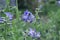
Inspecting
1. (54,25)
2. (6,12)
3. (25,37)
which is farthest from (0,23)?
(54,25)

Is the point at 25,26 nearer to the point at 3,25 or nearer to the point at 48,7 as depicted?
the point at 3,25

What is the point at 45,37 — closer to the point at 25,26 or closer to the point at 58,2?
the point at 25,26

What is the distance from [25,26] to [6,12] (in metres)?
0.26

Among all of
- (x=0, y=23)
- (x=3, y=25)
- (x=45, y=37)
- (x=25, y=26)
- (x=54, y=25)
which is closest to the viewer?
(x=3, y=25)

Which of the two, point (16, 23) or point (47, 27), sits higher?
point (16, 23)

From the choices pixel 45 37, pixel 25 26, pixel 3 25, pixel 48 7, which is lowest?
pixel 48 7

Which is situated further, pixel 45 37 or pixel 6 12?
pixel 45 37

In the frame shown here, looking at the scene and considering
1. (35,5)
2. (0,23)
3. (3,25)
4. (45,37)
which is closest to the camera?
(3,25)

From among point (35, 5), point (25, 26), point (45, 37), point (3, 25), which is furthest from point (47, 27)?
point (35, 5)

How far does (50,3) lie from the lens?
546 centimetres

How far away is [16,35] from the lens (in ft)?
4.94

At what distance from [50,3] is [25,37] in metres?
4.08

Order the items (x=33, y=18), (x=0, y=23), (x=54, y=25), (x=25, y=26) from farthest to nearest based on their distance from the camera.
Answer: (x=54, y=25) < (x=25, y=26) < (x=33, y=18) < (x=0, y=23)

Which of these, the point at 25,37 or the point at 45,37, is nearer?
the point at 25,37
